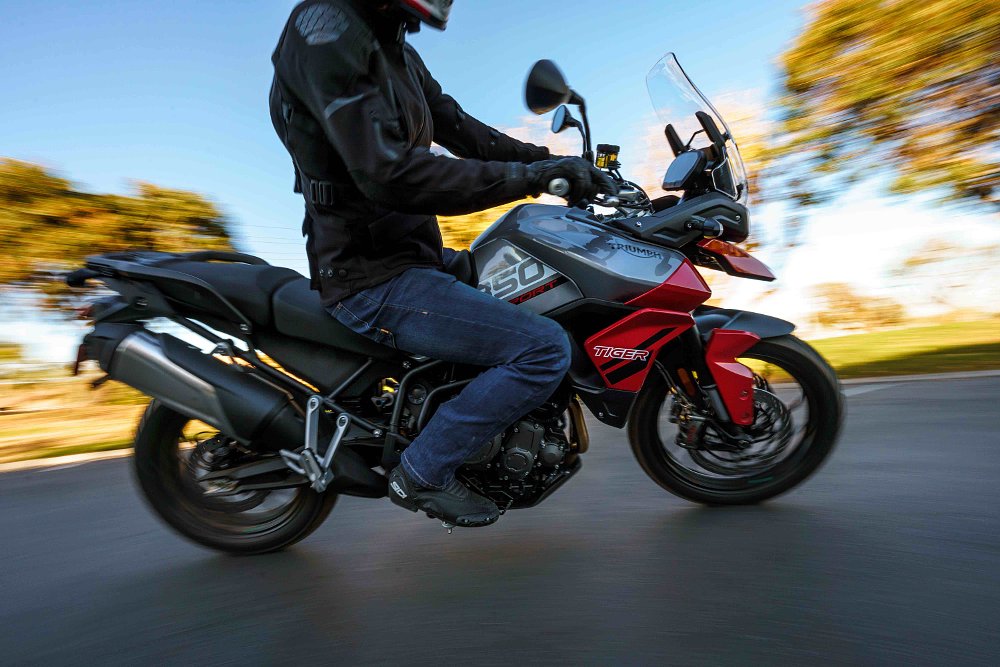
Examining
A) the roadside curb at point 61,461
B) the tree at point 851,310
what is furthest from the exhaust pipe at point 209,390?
the tree at point 851,310

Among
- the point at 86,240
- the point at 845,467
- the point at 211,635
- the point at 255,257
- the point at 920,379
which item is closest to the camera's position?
the point at 211,635

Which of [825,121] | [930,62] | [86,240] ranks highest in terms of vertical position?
[930,62]

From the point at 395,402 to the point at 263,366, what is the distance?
1.58 feet

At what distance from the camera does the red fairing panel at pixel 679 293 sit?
8.95 ft

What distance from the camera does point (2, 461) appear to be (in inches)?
222

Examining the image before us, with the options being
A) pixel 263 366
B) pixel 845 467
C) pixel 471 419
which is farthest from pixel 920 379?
pixel 263 366

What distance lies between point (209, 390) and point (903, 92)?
7.89 metres

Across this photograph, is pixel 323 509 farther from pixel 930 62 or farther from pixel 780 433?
pixel 930 62

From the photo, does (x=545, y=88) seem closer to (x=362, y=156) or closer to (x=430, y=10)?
(x=430, y=10)

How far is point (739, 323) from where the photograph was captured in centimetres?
297

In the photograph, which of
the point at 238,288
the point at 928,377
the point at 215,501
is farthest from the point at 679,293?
the point at 928,377

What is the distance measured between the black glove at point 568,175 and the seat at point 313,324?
0.75 m

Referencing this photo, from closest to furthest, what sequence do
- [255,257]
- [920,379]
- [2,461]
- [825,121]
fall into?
1. [255,257]
2. [2,461]
3. [920,379]
4. [825,121]

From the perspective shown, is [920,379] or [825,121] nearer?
[920,379]
